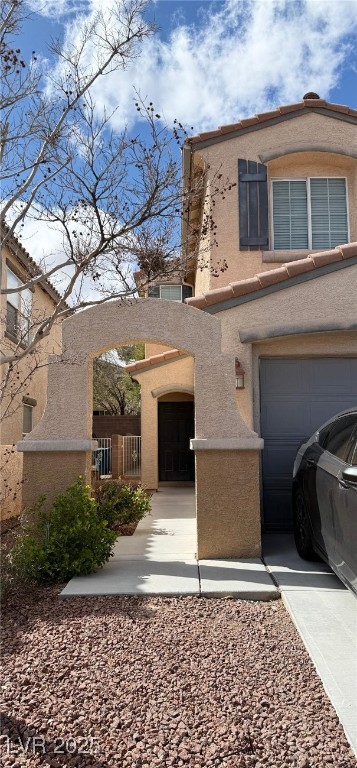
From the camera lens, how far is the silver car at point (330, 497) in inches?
167

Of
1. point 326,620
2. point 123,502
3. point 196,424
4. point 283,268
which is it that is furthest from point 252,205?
point 326,620

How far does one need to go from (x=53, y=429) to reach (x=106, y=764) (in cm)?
414

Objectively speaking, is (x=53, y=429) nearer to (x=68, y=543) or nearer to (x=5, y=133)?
(x=68, y=543)

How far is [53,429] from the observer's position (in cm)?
650

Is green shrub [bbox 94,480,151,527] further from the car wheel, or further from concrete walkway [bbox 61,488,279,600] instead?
the car wheel

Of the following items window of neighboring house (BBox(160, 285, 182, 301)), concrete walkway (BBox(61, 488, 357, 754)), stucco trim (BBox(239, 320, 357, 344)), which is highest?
window of neighboring house (BBox(160, 285, 182, 301))

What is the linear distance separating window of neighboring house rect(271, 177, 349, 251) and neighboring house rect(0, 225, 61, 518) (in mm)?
4357

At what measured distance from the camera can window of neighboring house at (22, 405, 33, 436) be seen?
48.3ft

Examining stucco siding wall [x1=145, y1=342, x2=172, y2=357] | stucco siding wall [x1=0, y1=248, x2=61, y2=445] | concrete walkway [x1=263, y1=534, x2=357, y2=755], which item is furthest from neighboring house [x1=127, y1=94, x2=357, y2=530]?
stucco siding wall [x1=145, y1=342, x2=172, y2=357]

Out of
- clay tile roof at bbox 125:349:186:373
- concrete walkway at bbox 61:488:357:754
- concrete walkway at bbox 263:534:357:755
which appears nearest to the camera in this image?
concrete walkway at bbox 263:534:357:755

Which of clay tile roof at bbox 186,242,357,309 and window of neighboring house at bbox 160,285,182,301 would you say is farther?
window of neighboring house at bbox 160,285,182,301

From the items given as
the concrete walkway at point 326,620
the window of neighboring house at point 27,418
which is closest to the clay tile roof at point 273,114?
the concrete walkway at point 326,620

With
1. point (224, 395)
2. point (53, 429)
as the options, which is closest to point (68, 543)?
point (53, 429)

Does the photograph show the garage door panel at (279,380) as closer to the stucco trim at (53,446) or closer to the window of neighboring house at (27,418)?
the stucco trim at (53,446)
